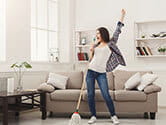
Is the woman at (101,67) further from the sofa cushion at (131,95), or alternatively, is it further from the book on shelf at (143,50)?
the book on shelf at (143,50)

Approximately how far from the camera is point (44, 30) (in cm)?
684

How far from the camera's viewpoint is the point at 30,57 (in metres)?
6.00

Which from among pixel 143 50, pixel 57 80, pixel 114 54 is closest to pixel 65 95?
pixel 57 80

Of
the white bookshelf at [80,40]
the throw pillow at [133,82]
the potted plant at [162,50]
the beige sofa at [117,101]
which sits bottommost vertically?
the beige sofa at [117,101]

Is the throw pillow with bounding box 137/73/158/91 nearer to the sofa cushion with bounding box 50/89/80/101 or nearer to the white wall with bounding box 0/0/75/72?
the sofa cushion with bounding box 50/89/80/101

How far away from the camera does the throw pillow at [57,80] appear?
5.51 m

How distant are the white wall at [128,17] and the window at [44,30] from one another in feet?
2.06

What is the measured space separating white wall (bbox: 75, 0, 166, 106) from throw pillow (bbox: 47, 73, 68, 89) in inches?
71.5

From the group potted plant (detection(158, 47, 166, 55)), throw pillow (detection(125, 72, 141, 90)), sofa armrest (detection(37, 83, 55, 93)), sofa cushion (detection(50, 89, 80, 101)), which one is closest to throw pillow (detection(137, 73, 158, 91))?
throw pillow (detection(125, 72, 141, 90))

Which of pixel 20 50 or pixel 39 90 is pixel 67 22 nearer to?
pixel 20 50

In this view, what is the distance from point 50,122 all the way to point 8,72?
1.24m

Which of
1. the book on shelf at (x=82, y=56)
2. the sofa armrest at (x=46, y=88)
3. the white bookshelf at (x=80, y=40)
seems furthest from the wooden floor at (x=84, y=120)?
the white bookshelf at (x=80, y=40)

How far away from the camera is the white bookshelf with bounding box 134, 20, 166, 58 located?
653 cm

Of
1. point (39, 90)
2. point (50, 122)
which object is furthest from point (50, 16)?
point (50, 122)
